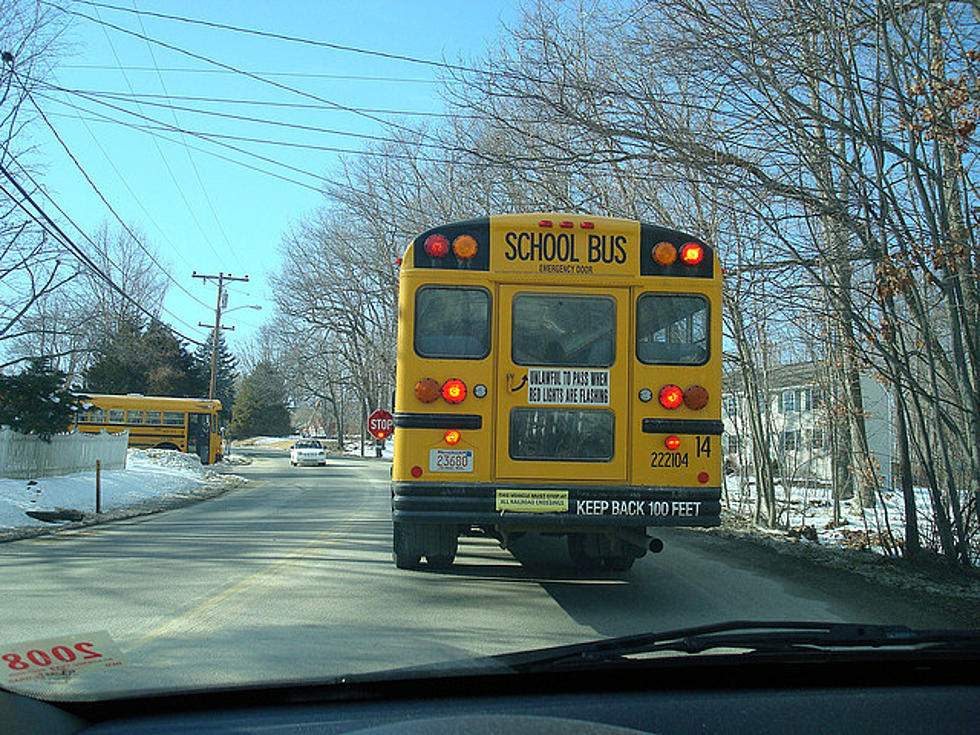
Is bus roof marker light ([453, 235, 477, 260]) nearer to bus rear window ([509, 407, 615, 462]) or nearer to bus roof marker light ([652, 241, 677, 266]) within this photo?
bus rear window ([509, 407, 615, 462])

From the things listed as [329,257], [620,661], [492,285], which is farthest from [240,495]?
[329,257]

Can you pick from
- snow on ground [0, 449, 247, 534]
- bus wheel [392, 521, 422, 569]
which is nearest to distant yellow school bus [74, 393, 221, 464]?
snow on ground [0, 449, 247, 534]

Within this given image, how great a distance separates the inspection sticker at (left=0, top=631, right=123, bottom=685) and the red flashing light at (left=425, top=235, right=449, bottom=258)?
4.34 meters

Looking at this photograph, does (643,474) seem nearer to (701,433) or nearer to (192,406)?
(701,433)

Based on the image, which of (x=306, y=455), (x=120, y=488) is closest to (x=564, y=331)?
(x=120, y=488)

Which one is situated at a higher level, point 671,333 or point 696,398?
point 671,333

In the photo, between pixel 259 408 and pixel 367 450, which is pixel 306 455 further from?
pixel 259 408

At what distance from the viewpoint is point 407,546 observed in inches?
330

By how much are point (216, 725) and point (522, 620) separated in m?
4.62

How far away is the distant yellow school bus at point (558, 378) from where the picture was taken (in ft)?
23.9

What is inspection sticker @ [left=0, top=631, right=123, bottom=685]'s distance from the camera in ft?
10.9

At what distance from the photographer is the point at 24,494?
57.0ft

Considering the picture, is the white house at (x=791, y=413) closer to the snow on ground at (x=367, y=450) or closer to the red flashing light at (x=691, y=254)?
the red flashing light at (x=691, y=254)

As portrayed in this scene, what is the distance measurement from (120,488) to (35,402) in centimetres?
378
